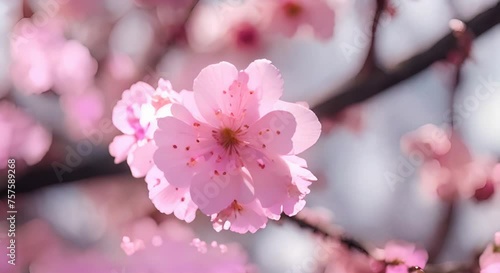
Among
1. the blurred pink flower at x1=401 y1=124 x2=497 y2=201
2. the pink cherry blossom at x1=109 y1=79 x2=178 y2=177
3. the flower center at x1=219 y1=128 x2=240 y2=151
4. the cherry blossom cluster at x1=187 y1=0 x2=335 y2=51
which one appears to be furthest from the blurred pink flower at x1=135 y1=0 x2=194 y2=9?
the blurred pink flower at x1=401 y1=124 x2=497 y2=201

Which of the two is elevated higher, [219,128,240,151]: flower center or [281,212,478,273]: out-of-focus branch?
[281,212,478,273]: out-of-focus branch

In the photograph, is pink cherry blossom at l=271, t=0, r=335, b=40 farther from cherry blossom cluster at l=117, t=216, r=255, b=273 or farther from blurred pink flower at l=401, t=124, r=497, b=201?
cherry blossom cluster at l=117, t=216, r=255, b=273

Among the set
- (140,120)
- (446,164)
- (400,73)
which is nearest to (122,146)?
(140,120)

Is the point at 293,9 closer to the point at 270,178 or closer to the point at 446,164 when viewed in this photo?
the point at 446,164

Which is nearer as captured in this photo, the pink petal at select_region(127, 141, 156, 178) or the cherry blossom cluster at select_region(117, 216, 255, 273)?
the pink petal at select_region(127, 141, 156, 178)

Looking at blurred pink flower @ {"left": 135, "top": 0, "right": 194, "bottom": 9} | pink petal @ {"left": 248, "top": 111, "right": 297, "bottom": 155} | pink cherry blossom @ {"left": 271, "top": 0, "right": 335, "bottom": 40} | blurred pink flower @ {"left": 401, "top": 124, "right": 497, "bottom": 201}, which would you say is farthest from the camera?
blurred pink flower @ {"left": 401, "top": 124, "right": 497, "bottom": 201}

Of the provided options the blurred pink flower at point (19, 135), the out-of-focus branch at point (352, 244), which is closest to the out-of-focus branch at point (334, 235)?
the out-of-focus branch at point (352, 244)

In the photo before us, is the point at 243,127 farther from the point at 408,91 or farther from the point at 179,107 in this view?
the point at 408,91

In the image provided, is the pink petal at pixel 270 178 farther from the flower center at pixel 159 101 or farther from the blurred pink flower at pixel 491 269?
the blurred pink flower at pixel 491 269
